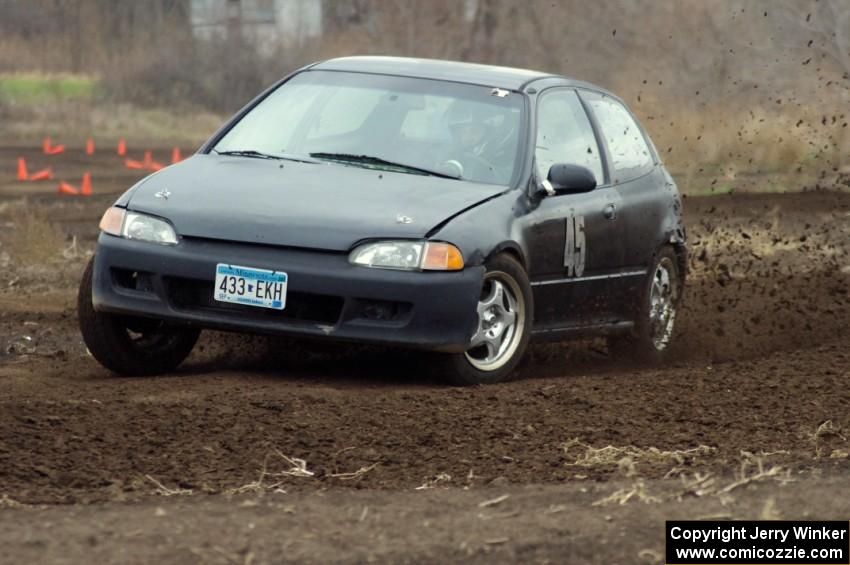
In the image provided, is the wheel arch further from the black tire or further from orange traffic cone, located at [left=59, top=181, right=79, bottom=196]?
orange traffic cone, located at [left=59, top=181, right=79, bottom=196]

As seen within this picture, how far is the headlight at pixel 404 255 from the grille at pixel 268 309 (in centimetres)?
22

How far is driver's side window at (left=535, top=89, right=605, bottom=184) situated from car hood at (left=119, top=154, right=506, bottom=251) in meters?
0.71

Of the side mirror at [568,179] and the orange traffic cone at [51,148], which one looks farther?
the orange traffic cone at [51,148]

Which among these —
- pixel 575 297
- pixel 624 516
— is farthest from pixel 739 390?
pixel 624 516

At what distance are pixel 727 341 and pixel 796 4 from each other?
2560cm

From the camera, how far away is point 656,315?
36.6 feet

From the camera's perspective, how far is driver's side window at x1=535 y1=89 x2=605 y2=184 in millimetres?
9984

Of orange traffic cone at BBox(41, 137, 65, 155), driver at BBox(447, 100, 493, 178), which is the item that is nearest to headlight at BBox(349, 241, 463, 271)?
driver at BBox(447, 100, 493, 178)

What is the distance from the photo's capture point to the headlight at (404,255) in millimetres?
8477

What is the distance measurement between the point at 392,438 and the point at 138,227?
6.82 feet

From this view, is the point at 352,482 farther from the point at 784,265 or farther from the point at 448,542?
the point at 784,265

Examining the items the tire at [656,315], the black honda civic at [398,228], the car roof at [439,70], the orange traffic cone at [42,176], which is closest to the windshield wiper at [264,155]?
the black honda civic at [398,228]

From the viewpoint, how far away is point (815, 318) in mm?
12398

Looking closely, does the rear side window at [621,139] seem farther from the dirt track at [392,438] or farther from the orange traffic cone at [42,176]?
the orange traffic cone at [42,176]
